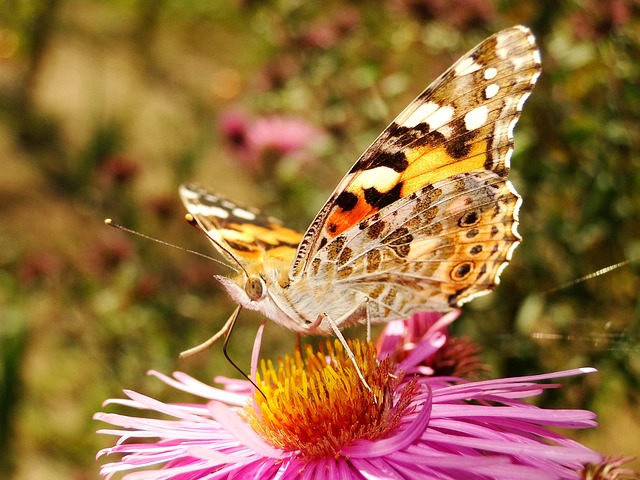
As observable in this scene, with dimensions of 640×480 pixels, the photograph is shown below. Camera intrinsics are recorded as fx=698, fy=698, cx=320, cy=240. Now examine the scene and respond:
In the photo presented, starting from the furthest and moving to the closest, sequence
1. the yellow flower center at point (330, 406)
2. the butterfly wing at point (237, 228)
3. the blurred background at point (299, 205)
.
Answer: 1. the blurred background at point (299, 205)
2. the butterfly wing at point (237, 228)
3. the yellow flower center at point (330, 406)

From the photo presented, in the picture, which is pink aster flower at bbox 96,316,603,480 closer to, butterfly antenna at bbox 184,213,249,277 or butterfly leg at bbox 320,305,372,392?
butterfly leg at bbox 320,305,372,392

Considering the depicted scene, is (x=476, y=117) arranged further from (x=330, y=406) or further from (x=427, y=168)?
(x=330, y=406)

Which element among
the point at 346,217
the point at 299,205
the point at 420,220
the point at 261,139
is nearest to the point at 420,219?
the point at 420,220

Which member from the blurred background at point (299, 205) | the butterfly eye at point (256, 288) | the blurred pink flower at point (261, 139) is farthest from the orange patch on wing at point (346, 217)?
the blurred pink flower at point (261, 139)

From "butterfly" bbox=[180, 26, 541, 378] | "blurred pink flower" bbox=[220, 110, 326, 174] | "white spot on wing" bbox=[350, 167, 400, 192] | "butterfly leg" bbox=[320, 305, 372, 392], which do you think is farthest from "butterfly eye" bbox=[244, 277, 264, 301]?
"blurred pink flower" bbox=[220, 110, 326, 174]

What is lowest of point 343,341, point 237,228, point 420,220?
point 343,341

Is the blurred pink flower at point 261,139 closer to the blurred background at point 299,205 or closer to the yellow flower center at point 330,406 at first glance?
the blurred background at point 299,205

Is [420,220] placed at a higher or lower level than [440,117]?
lower

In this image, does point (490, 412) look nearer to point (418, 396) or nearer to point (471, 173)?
point (418, 396)
